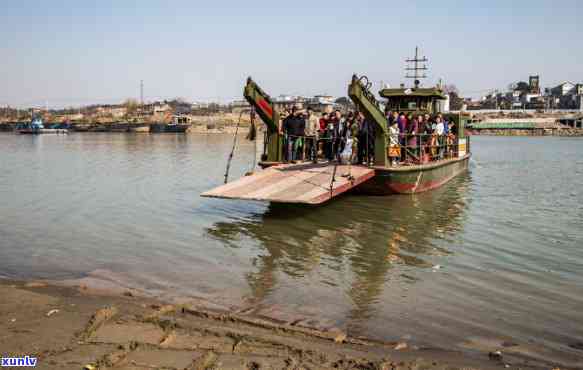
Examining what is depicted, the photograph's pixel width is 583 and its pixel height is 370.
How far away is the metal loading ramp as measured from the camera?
11.6m

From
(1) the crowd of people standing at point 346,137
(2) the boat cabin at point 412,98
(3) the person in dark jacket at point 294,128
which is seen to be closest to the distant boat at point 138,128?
(2) the boat cabin at point 412,98

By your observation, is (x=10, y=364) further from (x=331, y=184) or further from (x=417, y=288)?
(x=331, y=184)

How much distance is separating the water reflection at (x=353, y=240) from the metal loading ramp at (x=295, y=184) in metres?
0.71

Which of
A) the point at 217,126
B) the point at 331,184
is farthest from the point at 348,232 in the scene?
the point at 217,126

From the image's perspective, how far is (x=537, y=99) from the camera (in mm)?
169875

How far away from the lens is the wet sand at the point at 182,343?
475 centimetres

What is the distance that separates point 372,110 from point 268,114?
2972 mm

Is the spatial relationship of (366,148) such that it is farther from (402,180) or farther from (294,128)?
(294,128)

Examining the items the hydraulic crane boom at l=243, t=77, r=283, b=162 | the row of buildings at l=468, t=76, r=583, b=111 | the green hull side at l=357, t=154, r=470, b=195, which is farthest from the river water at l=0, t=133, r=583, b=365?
the row of buildings at l=468, t=76, r=583, b=111

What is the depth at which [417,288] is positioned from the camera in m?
7.76

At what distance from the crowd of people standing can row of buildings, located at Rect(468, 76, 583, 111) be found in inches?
6447

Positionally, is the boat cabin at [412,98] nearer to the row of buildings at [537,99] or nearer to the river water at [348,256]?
the river water at [348,256]

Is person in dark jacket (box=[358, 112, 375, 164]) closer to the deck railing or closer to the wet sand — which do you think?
the deck railing

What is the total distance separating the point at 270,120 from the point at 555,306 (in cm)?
1005
